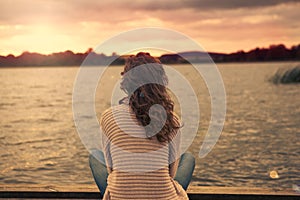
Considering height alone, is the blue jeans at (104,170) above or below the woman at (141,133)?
below

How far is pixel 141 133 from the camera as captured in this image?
2785 mm

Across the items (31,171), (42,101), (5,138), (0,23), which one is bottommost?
(42,101)

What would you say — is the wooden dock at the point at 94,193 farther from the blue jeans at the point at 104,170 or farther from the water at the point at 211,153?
the water at the point at 211,153

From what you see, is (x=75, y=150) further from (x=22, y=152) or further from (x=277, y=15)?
(x=277, y=15)

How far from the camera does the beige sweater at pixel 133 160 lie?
278 cm

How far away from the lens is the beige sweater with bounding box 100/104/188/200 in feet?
9.11

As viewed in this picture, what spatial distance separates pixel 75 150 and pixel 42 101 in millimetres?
26360

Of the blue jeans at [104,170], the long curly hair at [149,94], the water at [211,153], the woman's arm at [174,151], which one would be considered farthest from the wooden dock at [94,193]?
the water at [211,153]

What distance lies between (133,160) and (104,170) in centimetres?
61

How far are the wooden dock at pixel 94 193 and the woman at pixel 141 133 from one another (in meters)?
1.41

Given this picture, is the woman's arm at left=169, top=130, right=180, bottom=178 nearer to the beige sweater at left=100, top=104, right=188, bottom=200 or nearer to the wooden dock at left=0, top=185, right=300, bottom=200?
the beige sweater at left=100, top=104, right=188, bottom=200

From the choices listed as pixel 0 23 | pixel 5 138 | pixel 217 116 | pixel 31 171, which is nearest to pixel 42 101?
pixel 0 23

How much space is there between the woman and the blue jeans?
0.49 m

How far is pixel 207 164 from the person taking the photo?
12789 mm
